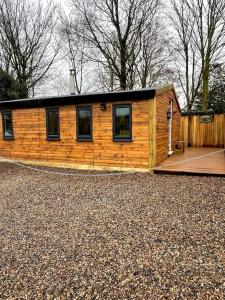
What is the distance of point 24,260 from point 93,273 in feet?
3.12

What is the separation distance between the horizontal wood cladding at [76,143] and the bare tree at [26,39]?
947cm

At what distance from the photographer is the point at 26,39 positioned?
66.2ft

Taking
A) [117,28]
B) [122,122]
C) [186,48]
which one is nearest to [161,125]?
[122,122]

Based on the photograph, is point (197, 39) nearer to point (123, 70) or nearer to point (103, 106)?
point (123, 70)

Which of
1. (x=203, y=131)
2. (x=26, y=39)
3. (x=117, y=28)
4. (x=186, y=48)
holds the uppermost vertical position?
(x=26, y=39)

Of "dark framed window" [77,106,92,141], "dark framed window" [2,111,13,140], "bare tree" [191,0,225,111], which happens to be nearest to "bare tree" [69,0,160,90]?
"bare tree" [191,0,225,111]

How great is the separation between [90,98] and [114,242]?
6045 mm

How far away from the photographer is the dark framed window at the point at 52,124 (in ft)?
31.3

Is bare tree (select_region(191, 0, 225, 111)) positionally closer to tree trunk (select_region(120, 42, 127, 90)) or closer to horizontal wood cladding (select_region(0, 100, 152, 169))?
tree trunk (select_region(120, 42, 127, 90))

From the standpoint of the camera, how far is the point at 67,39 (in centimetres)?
2058

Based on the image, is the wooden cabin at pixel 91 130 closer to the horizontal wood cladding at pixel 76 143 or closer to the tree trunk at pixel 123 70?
the horizontal wood cladding at pixel 76 143

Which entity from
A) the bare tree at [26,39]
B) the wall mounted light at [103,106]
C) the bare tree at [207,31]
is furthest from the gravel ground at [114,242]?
the bare tree at [26,39]

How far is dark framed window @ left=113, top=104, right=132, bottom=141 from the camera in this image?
8.13 meters

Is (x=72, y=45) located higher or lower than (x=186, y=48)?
higher
